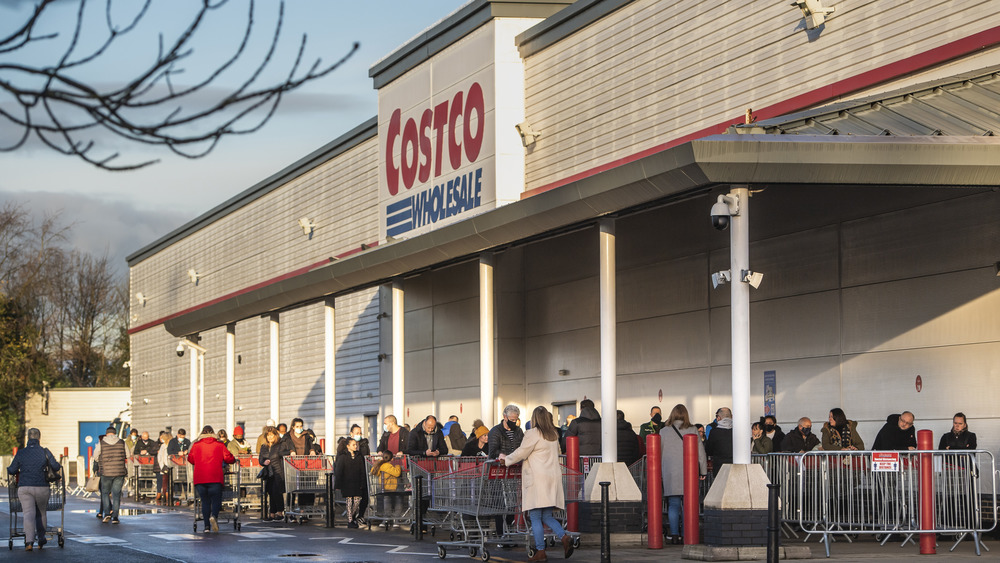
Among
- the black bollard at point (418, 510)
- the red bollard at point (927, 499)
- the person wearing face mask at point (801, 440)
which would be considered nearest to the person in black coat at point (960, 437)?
the red bollard at point (927, 499)

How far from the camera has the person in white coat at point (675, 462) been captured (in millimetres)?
16906

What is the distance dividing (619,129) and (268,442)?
351 inches

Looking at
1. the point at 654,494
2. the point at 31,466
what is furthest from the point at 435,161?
the point at 654,494

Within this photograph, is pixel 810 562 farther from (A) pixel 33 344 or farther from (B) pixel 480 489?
(A) pixel 33 344

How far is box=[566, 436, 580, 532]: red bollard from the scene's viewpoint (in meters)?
17.8

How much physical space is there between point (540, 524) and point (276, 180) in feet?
99.8

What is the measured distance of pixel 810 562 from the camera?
14500 mm

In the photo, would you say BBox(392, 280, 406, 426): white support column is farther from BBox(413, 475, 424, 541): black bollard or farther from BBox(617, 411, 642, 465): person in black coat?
BBox(617, 411, 642, 465): person in black coat

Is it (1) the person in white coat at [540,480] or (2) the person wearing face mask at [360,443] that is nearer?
(1) the person in white coat at [540,480]

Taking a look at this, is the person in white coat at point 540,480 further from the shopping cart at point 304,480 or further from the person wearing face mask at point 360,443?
the shopping cart at point 304,480

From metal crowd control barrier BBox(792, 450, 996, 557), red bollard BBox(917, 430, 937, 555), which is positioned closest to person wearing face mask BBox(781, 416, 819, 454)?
metal crowd control barrier BBox(792, 450, 996, 557)

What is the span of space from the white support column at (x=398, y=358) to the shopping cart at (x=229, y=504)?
11.2 feet

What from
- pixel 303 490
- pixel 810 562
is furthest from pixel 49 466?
pixel 810 562

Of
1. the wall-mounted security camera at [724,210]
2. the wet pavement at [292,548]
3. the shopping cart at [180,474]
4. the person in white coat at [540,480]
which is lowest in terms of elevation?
the wet pavement at [292,548]
